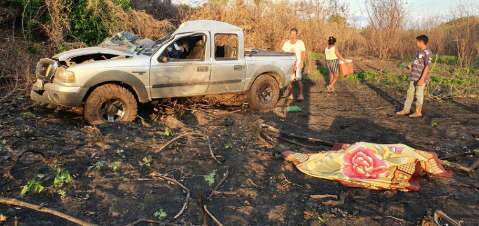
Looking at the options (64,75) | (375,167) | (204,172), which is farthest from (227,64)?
(375,167)

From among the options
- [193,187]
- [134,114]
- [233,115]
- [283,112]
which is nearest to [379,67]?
[283,112]

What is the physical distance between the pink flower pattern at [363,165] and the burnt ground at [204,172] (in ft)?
0.74

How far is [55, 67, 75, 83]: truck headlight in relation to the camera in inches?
272

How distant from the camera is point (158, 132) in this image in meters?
6.90

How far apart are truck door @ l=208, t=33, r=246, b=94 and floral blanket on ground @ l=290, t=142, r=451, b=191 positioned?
139 inches

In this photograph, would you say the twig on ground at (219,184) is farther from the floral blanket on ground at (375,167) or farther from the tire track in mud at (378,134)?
the floral blanket on ground at (375,167)

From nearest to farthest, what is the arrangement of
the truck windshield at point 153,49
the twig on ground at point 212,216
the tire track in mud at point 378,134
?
the twig on ground at point 212,216 → the tire track in mud at point 378,134 → the truck windshield at point 153,49

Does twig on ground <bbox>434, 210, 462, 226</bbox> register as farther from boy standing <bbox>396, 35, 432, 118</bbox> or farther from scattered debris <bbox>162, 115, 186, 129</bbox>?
boy standing <bbox>396, 35, 432, 118</bbox>

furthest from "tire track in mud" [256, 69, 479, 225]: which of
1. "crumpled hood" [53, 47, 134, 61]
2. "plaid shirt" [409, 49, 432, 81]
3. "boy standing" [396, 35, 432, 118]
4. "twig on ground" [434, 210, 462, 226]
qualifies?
"crumpled hood" [53, 47, 134, 61]

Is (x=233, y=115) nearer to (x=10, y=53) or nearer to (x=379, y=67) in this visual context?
(x=10, y=53)

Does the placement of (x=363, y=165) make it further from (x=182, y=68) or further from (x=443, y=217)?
(x=182, y=68)

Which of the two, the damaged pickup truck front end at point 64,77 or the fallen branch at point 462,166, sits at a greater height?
the damaged pickup truck front end at point 64,77

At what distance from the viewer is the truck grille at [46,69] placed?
7.25 metres

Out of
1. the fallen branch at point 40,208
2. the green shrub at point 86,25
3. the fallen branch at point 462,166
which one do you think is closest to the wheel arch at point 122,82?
the fallen branch at point 40,208
